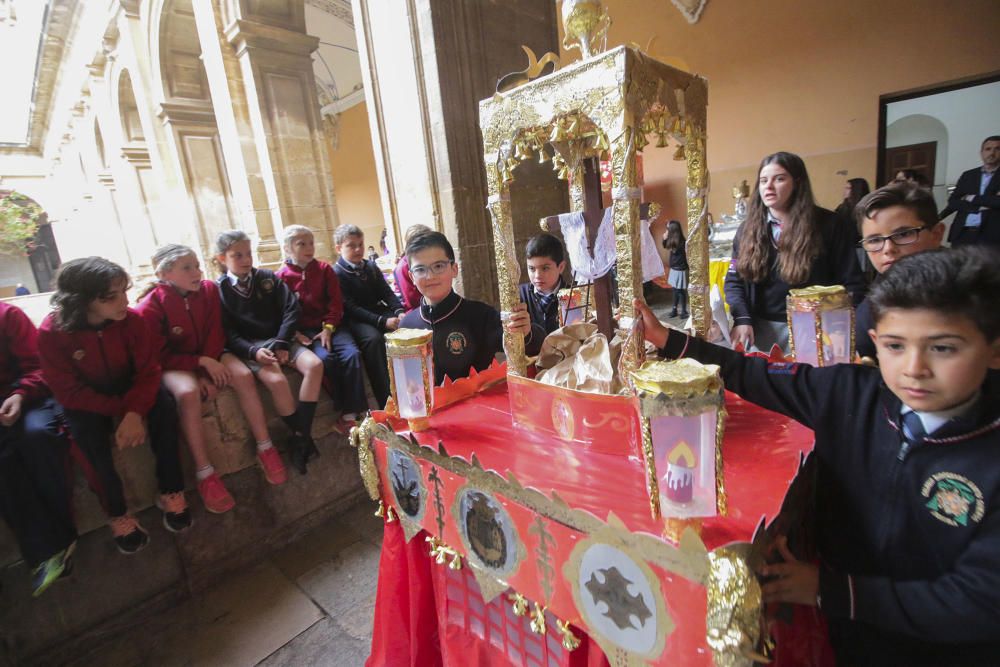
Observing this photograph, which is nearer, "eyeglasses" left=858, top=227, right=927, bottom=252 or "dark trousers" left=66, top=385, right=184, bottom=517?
"eyeglasses" left=858, top=227, right=927, bottom=252

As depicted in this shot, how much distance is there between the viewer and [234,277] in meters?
2.81

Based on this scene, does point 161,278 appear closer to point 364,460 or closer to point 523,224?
point 364,460

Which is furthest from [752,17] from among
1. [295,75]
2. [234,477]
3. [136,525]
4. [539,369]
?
[136,525]

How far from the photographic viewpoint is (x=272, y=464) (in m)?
2.44

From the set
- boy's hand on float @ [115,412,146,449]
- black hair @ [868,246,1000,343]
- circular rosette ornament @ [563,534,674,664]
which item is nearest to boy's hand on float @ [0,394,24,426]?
boy's hand on float @ [115,412,146,449]

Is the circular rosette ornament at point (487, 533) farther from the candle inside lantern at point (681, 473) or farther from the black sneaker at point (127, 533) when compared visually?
the black sneaker at point (127, 533)

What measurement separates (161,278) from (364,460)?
178 cm

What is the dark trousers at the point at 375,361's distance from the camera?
2883mm

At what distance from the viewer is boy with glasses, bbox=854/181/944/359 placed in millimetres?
1476

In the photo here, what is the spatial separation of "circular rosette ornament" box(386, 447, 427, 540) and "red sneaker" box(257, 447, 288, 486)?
3.99 feet

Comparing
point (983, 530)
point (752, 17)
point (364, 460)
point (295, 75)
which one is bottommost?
point (364, 460)

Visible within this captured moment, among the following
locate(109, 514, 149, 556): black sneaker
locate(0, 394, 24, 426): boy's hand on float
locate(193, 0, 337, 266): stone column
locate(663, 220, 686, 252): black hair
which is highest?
locate(193, 0, 337, 266): stone column

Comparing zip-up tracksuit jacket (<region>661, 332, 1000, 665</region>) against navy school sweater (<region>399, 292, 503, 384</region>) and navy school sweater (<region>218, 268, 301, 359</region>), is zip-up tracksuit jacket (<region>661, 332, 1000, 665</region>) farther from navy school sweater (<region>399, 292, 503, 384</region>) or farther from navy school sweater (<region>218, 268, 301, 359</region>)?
navy school sweater (<region>218, 268, 301, 359</region>)

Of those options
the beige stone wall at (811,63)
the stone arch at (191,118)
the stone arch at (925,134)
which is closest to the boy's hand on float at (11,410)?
the stone arch at (191,118)
